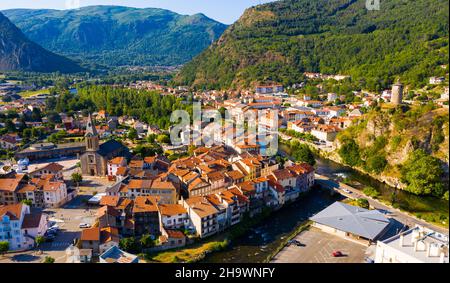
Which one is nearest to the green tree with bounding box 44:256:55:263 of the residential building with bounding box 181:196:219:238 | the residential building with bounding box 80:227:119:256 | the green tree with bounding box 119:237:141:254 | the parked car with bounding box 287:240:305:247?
the residential building with bounding box 80:227:119:256

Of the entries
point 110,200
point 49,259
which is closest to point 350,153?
point 110,200

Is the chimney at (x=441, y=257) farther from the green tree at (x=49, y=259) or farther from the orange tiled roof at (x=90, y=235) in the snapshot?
the green tree at (x=49, y=259)

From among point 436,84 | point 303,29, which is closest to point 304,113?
point 436,84

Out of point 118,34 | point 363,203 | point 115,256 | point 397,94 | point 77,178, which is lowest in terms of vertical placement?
point 115,256

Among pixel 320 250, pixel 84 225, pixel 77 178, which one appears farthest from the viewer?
pixel 77 178

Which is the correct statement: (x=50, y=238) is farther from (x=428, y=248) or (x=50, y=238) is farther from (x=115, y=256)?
(x=428, y=248)

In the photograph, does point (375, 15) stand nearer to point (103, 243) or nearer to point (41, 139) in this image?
point (41, 139)

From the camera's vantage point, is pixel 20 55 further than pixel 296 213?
Yes

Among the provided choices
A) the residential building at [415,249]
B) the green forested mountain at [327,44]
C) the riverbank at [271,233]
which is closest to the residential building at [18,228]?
the riverbank at [271,233]
